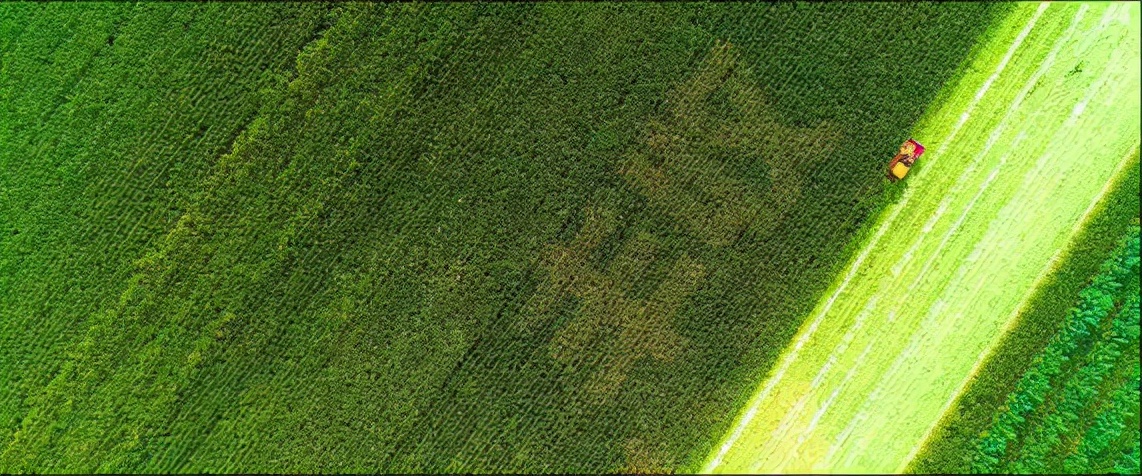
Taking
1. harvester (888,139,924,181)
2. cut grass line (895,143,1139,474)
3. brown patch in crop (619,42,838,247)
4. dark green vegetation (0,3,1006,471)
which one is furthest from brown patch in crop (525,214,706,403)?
Result: cut grass line (895,143,1139,474)

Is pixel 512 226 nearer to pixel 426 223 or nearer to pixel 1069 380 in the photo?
pixel 426 223

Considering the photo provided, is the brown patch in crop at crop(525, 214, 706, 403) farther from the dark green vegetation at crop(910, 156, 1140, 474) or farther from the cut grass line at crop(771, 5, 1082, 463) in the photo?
the dark green vegetation at crop(910, 156, 1140, 474)

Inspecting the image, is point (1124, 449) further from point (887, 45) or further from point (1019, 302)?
point (887, 45)

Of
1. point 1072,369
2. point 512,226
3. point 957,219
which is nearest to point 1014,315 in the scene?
point 1072,369

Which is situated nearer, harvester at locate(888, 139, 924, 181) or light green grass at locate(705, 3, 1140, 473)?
harvester at locate(888, 139, 924, 181)

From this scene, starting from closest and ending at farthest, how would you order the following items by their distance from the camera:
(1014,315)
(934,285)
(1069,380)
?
(1069,380) → (1014,315) → (934,285)

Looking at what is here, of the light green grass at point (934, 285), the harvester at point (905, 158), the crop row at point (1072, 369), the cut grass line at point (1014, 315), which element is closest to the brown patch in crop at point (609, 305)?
the light green grass at point (934, 285)
